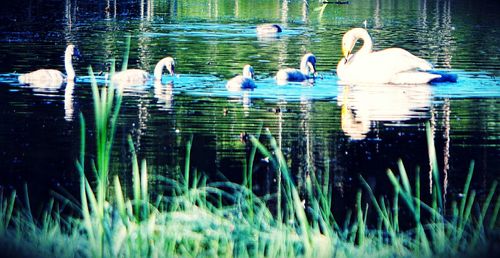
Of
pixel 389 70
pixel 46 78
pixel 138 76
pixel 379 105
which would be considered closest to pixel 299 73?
pixel 389 70

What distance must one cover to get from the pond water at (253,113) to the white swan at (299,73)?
27cm

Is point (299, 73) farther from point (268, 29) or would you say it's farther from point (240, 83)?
point (268, 29)

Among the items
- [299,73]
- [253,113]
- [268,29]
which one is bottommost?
[253,113]

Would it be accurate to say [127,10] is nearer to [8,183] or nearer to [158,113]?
[158,113]

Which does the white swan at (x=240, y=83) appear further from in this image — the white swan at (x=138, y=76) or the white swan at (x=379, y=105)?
the white swan at (x=138, y=76)

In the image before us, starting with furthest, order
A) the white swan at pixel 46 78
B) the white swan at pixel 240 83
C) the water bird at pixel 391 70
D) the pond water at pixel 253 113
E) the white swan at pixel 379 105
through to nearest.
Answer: the water bird at pixel 391 70 < the white swan at pixel 46 78 < the white swan at pixel 240 83 < the white swan at pixel 379 105 < the pond water at pixel 253 113

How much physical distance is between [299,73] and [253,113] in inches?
192

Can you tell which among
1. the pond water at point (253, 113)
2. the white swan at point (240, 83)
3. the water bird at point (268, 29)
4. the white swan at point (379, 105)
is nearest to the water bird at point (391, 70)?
the white swan at point (379, 105)

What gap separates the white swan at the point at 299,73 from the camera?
21625mm

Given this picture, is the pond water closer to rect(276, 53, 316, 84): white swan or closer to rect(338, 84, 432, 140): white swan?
rect(338, 84, 432, 140): white swan

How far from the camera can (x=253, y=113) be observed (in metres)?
17.2

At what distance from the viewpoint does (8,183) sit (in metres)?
11.7

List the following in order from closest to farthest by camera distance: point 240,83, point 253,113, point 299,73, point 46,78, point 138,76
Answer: point 253,113 < point 240,83 < point 138,76 < point 46,78 < point 299,73

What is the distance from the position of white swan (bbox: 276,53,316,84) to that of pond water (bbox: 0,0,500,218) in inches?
10.5
